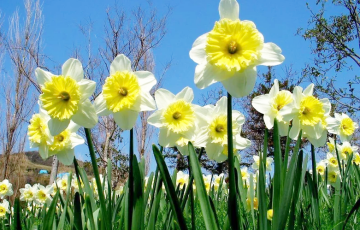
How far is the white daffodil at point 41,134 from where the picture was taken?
125cm

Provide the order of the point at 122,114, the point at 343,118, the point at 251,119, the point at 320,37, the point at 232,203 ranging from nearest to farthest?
the point at 232,203 → the point at 122,114 → the point at 343,118 → the point at 320,37 → the point at 251,119

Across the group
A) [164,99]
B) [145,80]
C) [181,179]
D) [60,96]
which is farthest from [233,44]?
[181,179]

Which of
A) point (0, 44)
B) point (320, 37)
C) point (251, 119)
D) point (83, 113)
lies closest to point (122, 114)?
point (83, 113)

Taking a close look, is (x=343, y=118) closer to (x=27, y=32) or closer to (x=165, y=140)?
(x=165, y=140)

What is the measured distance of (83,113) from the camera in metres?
1.01

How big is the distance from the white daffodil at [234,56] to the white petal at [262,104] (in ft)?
1.35

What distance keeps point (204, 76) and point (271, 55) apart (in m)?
0.17

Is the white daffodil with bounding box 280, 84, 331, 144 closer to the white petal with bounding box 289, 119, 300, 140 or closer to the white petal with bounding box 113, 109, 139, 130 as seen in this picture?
the white petal with bounding box 289, 119, 300, 140

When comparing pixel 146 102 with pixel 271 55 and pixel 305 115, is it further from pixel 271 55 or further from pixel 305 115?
pixel 305 115

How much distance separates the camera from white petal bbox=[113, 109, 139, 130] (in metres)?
0.98

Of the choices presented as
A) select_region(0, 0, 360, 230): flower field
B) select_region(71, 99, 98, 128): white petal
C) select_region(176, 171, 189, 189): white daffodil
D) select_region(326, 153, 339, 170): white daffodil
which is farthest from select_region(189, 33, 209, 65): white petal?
select_region(326, 153, 339, 170): white daffodil

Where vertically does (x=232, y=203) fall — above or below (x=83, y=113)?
below

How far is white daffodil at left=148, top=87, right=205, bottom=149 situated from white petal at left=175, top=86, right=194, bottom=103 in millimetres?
16

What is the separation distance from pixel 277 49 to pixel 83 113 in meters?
0.57
